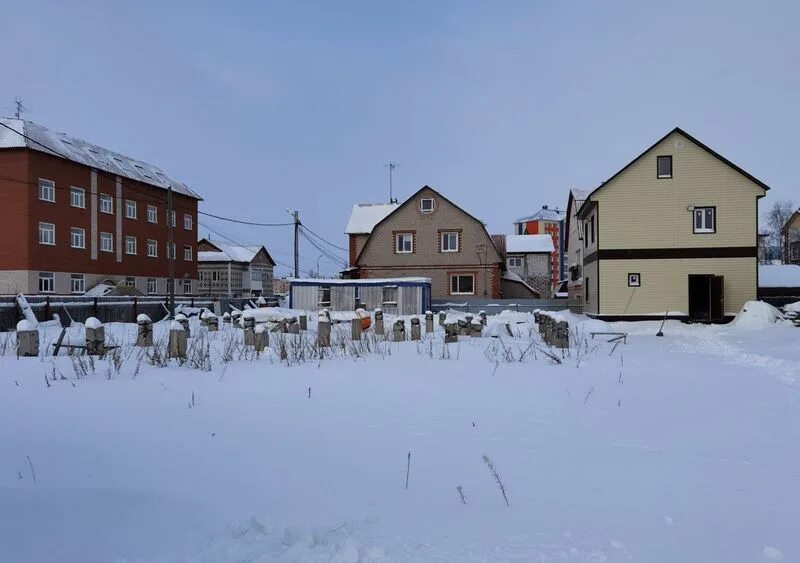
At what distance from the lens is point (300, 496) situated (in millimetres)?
3805

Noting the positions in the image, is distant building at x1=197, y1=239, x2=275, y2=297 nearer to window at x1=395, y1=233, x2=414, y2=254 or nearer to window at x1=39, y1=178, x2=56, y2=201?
window at x1=39, y1=178, x2=56, y2=201

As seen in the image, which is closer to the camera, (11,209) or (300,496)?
(300,496)

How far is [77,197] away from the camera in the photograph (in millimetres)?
34938

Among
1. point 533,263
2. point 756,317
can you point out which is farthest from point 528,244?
point 756,317

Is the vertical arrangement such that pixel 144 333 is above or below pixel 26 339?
below

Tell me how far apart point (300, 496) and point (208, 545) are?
797mm

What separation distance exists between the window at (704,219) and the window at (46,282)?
35797 mm

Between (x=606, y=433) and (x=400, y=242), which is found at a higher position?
(x=400, y=242)

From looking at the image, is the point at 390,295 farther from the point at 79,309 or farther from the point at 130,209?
the point at 130,209

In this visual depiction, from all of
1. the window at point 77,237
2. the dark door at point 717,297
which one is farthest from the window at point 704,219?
the window at point 77,237

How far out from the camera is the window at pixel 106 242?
1452 inches

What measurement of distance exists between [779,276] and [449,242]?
1846 centimetres

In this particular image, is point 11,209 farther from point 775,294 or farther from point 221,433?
point 775,294

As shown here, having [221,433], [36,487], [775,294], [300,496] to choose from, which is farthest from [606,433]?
[775,294]
